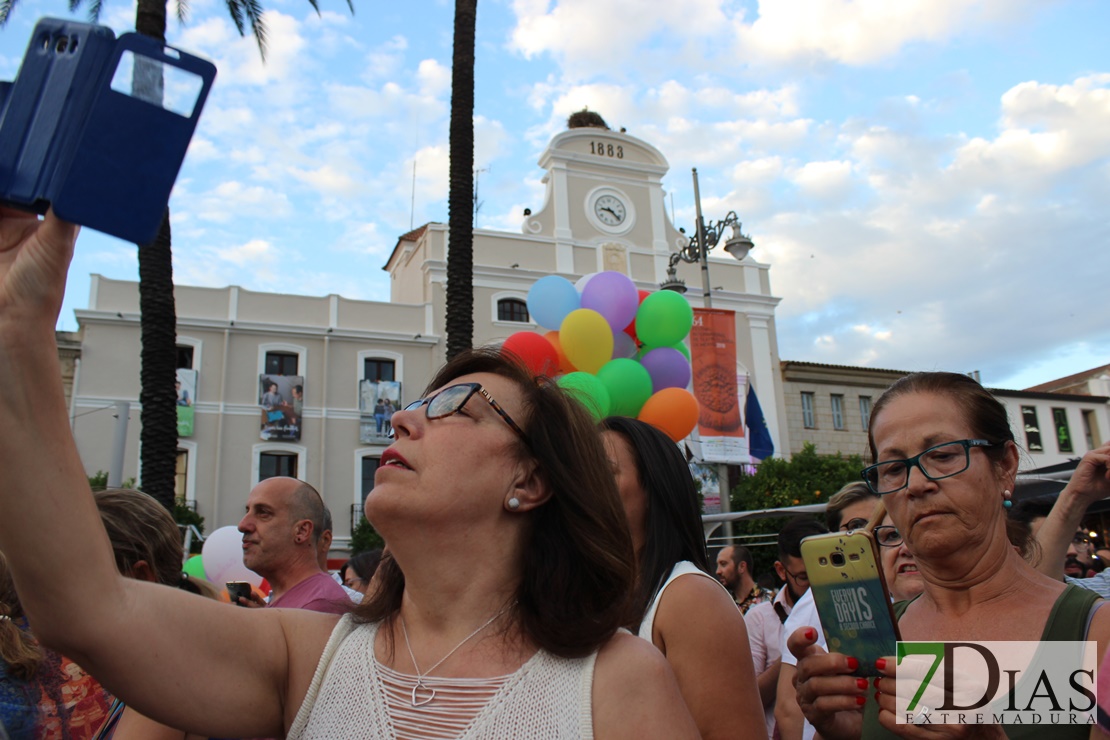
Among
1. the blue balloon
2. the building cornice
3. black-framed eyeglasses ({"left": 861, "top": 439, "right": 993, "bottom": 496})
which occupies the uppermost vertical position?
the building cornice

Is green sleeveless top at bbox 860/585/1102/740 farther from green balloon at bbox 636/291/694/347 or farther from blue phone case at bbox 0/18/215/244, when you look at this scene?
green balloon at bbox 636/291/694/347

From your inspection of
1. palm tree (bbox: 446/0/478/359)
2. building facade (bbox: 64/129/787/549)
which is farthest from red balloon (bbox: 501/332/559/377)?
building facade (bbox: 64/129/787/549)

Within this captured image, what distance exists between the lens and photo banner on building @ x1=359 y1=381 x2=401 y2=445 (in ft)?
88.4

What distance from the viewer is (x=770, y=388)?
31.3 meters

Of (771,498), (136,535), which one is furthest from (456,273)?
(771,498)

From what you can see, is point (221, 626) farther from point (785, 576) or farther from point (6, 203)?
point (785, 576)

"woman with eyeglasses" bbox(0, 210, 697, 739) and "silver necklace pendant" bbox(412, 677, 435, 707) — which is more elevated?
"woman with eyeglasses" bbox(0, 210, 697, 739)

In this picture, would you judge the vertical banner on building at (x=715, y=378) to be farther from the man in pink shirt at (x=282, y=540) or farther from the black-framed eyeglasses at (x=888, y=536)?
the black-framed eyeglasses at (x=888, y=536)

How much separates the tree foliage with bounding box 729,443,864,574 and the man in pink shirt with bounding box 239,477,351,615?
1946cm

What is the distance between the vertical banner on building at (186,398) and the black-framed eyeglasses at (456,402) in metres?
24.9

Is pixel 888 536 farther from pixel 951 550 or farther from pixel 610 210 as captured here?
pixel 610 210

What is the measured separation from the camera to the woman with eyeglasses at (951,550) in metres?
1.91

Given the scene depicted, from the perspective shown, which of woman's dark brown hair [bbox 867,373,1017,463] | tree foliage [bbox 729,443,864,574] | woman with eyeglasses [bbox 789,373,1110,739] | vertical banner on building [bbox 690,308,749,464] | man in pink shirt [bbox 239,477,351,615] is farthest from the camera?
tree foliage [bbox 729,443,864,574]

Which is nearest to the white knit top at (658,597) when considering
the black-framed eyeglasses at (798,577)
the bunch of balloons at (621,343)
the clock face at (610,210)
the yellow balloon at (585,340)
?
the black-framed eyeglasses at (798,577)
